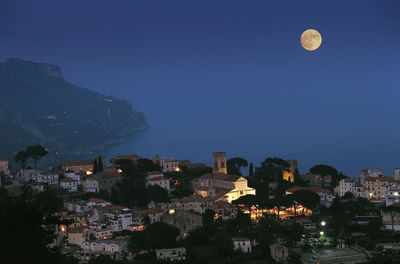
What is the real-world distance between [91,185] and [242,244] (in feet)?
51.0

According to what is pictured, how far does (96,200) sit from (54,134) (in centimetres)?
7122

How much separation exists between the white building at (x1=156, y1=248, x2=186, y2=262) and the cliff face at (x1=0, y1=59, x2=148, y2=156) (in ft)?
184

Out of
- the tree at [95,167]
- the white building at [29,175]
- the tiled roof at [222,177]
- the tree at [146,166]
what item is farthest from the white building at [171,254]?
the tree at [95,167]

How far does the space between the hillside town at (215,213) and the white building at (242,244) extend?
0.05 meters

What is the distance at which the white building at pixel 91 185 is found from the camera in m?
40.4

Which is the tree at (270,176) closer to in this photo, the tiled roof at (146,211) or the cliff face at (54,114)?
the tiled roof at (146,211)

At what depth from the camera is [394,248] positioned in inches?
1106

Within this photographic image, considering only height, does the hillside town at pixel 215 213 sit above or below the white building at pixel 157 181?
below

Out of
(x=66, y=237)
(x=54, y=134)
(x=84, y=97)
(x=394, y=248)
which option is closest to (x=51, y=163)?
(x=54, y=134)

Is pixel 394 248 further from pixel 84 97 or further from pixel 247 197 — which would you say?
pixel 84 97

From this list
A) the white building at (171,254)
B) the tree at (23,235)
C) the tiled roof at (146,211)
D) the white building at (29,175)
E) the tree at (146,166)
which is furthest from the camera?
the tree at (146,166)

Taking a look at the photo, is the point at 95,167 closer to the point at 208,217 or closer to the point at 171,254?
the point at 208,217

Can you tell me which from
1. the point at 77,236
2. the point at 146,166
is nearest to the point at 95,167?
the point at 146,166

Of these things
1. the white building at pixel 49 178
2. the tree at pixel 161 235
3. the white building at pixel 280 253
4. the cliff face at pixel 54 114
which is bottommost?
the white building at pixel 280 253
